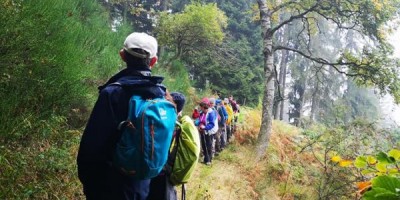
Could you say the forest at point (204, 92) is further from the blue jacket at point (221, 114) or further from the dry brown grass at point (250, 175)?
the blue jacket at point (221, 114)

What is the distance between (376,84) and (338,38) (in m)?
23.7

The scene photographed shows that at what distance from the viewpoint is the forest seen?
4.26m

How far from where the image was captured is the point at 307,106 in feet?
108

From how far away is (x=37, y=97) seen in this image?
4.97 meters

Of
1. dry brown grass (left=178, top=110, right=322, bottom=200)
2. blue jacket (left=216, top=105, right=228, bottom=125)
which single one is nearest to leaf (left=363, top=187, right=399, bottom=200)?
dry brown grass (left=178, top=110, right=322, bottom=200)

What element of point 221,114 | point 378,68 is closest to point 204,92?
point 221,114

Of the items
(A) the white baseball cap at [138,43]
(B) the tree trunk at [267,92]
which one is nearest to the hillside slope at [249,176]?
(B) the tree trunk at [267,92]

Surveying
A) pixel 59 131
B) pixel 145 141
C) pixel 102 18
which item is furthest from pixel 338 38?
pixel 145 141

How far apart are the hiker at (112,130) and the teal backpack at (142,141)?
7 cm

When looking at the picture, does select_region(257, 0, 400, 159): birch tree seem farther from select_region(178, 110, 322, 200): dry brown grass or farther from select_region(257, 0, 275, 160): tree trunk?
select_region(178, 110, 322, 200): dry brown grass

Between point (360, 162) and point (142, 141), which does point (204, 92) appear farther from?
point (360, 162)

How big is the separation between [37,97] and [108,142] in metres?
3.21

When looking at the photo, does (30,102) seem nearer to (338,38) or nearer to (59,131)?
(59,131)

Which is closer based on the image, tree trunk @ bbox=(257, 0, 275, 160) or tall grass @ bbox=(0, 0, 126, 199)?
tall grass @ bbox=(0, 0, 126, 199)
